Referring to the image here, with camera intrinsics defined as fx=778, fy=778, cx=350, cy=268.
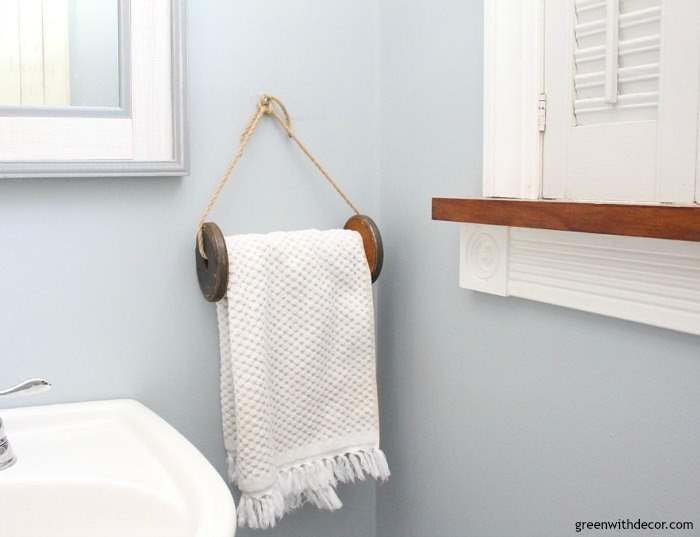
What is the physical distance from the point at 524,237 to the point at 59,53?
2.16 ft

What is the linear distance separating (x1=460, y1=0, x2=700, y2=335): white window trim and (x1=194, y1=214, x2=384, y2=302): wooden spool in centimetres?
16

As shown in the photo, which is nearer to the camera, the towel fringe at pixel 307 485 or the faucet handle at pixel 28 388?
the faucet handle at pixel 28 388

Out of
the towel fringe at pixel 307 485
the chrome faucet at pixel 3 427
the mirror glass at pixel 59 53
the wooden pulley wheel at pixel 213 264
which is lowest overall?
the towel fringe at pixel 307 485

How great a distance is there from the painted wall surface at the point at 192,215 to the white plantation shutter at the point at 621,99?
0.37 m

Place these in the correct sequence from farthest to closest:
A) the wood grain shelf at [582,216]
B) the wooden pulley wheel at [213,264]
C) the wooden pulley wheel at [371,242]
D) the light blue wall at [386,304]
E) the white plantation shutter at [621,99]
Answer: the wooden pulley wheel at [371,242] → the wooden pulley wheel at [213,264] → the light blue wall at [386,304] → the white plantation shutter at [621,99] → the wood grain shelf at [582,216]

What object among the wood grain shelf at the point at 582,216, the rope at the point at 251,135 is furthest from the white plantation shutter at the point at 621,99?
the rope at the point at 251,135

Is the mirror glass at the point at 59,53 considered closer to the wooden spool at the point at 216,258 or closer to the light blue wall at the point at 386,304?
the light blue wall at the point at 386,304

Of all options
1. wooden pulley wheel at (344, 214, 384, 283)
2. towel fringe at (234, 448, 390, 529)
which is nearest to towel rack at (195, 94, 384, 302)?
wooden pulley wheel at (344, 214, 384, 283)

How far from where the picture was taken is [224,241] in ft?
3.54

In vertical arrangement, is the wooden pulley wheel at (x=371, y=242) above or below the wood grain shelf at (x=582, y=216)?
below

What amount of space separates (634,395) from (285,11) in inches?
29.7

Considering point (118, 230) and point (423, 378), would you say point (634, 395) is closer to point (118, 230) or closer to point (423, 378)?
point (423, 378)

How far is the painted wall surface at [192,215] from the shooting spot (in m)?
1.05

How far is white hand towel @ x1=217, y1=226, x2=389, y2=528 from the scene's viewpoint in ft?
3.55
